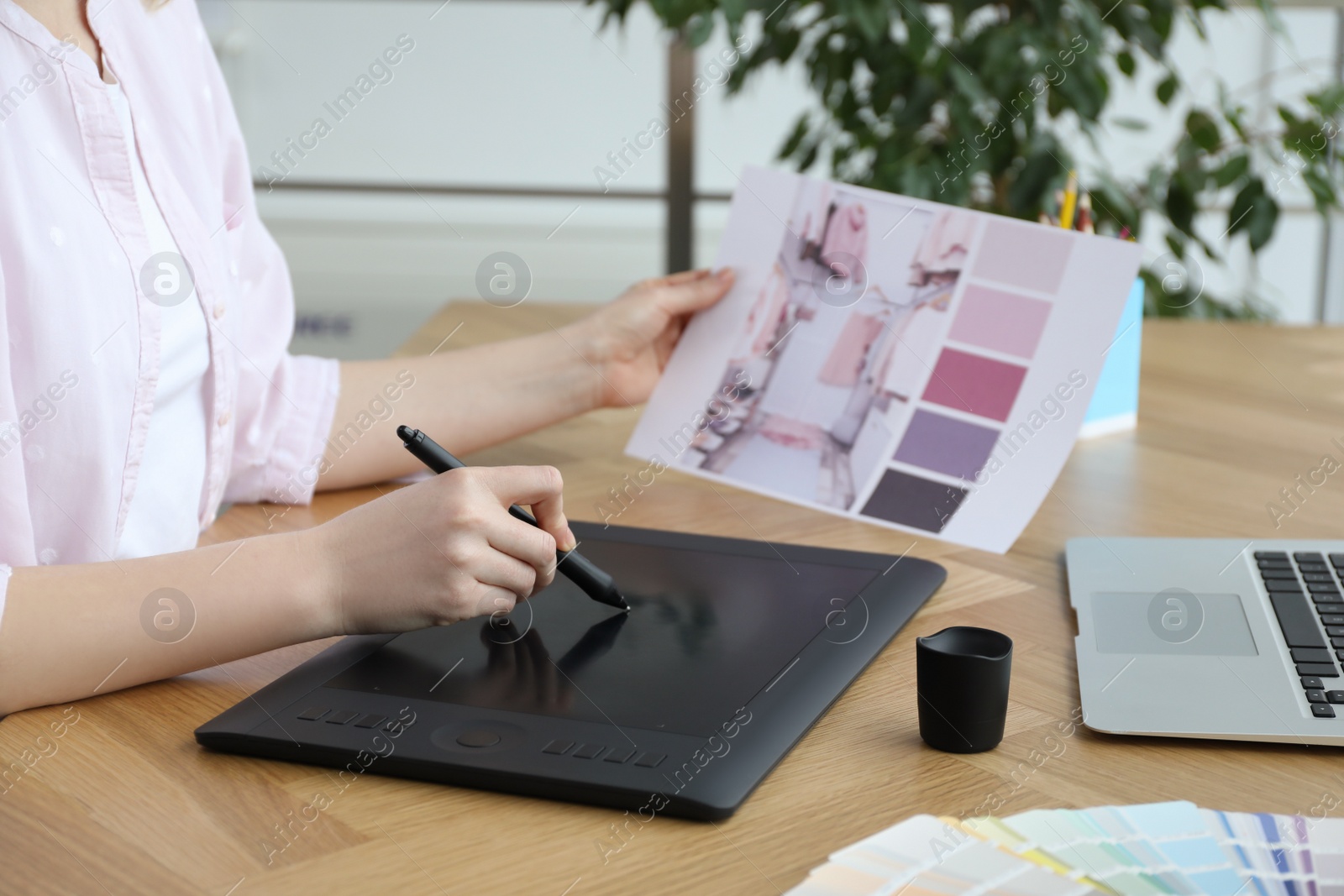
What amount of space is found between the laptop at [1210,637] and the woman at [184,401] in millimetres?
325

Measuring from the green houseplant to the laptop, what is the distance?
1118 millimetres

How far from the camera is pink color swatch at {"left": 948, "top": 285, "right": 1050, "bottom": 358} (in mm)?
948

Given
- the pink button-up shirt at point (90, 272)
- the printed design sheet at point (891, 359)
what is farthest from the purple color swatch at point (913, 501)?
the pink button-up shirt at point (90, 272)

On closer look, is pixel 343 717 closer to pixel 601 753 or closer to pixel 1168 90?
pixel 601 753

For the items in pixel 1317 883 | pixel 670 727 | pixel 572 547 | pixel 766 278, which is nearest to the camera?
pixel 1317 883

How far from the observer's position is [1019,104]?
1.92 metres

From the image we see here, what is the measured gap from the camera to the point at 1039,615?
0.78 meters

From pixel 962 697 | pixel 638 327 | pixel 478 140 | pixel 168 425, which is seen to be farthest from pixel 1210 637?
pixel 478 140

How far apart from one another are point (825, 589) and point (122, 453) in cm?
47

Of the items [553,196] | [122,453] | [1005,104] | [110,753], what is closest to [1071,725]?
[110,753]

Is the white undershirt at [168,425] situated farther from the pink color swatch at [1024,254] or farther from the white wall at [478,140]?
the white wall at [478,140]

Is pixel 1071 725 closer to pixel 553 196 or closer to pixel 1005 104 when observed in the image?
pixel 1005 104

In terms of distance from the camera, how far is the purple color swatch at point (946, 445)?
0.94 m

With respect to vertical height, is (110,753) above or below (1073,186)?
below
